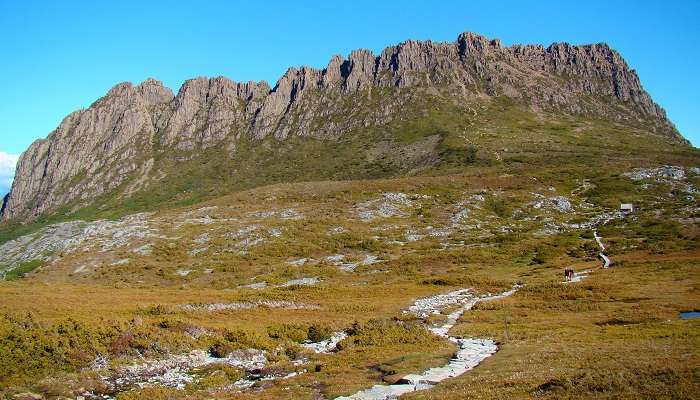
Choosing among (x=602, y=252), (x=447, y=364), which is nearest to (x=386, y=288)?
(x=447, y=364)

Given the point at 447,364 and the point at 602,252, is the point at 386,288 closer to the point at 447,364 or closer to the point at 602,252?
the point at 447,364

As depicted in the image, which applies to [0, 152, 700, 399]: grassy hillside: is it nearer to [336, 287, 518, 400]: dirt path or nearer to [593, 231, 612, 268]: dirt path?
[336, 287, 518, 400]: dirt path

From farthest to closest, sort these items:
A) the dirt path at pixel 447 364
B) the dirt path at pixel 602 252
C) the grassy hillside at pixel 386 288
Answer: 1. the dirt path at pixel 602 252
2. the grassy hillside at pixel 386 288
3. the dirt path at pixel 447 364

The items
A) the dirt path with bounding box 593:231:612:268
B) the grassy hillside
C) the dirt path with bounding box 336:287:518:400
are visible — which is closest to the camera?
the dirt path with bounding box 336:287:518:400

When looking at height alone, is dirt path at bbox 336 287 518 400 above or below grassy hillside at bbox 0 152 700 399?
below

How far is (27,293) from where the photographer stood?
6022 centimetres

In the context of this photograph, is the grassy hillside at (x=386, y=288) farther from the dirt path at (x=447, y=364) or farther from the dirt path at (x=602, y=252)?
the dirt path at (x=602, y=252)

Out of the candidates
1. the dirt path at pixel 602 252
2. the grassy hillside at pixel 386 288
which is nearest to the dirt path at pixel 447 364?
the grassy hillside at pixel 386 288

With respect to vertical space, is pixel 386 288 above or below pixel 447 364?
above

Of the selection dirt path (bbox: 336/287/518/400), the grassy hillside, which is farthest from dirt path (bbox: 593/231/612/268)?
dirt path (bbox: 336/287/518/400)

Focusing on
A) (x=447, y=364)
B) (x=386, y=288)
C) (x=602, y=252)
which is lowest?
(x=447, y=364)

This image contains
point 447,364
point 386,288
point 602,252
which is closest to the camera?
point 447,364

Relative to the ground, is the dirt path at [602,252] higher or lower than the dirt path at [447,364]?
higher

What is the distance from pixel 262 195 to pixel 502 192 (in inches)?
3078
